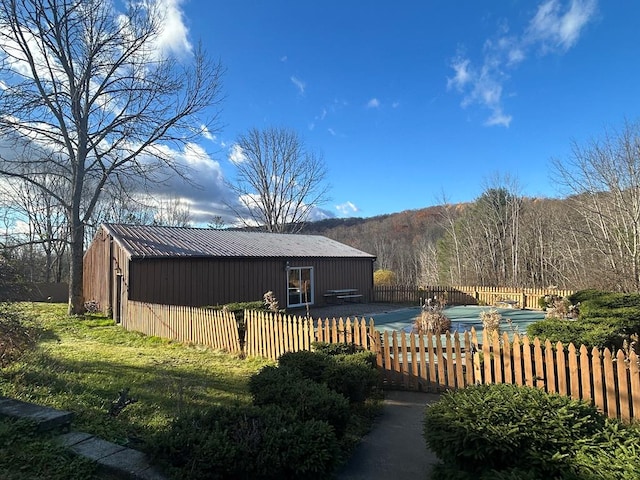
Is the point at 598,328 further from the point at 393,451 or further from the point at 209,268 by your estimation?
the point at 209,268

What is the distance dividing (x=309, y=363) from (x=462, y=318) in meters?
11.9

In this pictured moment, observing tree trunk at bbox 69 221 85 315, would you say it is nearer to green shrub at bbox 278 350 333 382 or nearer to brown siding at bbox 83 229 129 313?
brown siding at bbox 83 229 129 313

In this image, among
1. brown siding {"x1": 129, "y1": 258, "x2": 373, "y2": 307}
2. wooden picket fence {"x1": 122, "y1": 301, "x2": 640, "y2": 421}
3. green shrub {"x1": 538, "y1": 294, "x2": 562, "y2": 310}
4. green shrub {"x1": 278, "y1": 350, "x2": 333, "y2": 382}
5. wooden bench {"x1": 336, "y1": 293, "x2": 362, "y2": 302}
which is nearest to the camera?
wooden picket fence {"x1": 122, "y1": 301, "x2": 640, "y2": 421}

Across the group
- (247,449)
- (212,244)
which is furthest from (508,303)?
(247,449)

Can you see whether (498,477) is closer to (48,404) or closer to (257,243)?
(48,404)

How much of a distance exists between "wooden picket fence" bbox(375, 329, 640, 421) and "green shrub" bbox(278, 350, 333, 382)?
156cm

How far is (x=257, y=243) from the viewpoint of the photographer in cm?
2006

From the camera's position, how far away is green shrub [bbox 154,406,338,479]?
2895 mm

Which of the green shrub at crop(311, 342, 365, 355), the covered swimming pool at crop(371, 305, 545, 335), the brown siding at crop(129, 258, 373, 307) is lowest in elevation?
the covered swimming pool at crop(371, 305, 545, 335)

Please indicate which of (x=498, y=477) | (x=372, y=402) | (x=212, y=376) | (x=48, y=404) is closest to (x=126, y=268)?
(x=212, y=376)

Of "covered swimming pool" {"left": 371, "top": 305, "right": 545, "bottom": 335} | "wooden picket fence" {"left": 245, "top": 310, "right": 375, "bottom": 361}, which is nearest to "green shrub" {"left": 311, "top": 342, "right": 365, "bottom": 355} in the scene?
"wooden picket fence" {"left": 245, "top": 310, "right": 375, "bottom": 361}

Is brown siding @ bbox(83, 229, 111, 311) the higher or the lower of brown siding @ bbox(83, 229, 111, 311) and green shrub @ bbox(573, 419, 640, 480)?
the higher

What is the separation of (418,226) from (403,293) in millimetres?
32301

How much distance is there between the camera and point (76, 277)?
52.1 feet
